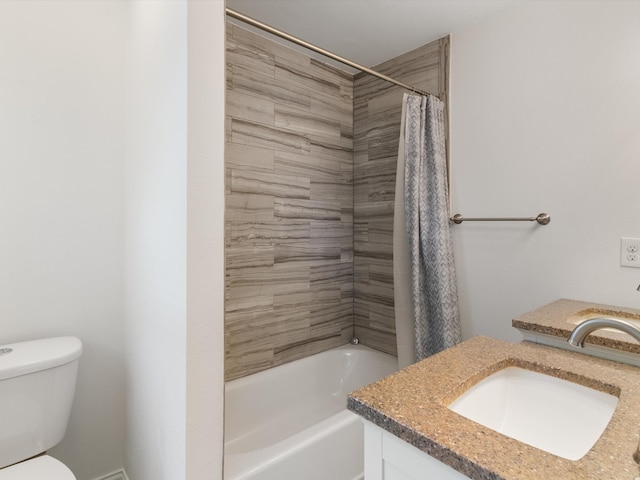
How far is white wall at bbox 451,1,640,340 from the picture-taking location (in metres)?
1.42

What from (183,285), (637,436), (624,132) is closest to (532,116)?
(624,132)

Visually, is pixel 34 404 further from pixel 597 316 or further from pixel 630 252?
pixel 630 252

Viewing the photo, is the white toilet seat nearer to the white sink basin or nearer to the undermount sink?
the white sink basin

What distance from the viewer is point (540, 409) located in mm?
849

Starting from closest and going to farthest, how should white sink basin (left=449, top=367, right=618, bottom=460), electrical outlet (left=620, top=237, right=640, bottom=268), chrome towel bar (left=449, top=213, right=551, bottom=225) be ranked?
1. white sink basin (left=449, top=367, right=618, bottom=460)
2. electrical outlet (left=620, top=237, right=640, bottom=268)
3. chrome towel bar (left=449, top=213, right=551, bottom=225)

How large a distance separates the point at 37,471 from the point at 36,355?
1.30 feet

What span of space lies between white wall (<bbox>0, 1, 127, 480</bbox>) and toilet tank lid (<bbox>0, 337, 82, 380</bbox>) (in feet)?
0.41

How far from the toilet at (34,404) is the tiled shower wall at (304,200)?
0.77 metres

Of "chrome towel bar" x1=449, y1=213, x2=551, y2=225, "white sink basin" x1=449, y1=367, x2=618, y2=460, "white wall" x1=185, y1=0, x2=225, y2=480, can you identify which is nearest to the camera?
"white sink basin" x1=449, y1=367, x2=618, y2=460

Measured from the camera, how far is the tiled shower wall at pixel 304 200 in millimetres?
1938

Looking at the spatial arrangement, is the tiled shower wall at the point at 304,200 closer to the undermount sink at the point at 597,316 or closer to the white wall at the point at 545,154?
the white wall at the point at 545,154

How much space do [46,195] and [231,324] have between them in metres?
1.08

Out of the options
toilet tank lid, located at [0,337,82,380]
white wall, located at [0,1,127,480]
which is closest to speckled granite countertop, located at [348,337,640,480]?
toilet tank lid, located at [0,337,82,380]

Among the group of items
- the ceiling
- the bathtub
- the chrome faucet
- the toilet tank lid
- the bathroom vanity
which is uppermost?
the ceiling
